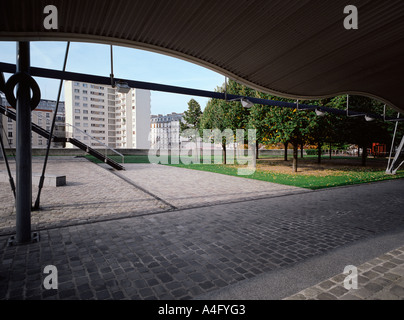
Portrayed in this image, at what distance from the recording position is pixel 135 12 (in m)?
4.95

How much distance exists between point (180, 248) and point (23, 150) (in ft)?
14.0

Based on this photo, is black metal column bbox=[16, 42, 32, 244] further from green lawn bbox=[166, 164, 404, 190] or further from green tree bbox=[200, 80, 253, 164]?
green tree bbox=[200, 80, 253, 164]

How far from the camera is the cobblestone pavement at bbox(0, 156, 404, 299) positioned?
12.3 feet

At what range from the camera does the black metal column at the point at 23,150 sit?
5.40m

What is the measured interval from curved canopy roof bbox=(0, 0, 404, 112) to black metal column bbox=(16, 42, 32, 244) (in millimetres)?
942

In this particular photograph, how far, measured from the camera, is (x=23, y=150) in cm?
550

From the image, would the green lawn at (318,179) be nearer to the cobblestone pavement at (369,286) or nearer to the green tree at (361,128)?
the green tree at (361,128)

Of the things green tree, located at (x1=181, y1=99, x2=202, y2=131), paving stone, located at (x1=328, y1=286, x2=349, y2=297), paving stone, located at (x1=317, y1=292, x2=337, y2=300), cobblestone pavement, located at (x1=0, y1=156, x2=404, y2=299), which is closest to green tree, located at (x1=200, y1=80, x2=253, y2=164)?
cobblestone pavement, located at (x1=0, y1=156, x2=404, y2=299)

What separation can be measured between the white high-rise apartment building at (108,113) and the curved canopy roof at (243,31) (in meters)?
88.1

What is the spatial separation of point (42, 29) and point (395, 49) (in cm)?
927

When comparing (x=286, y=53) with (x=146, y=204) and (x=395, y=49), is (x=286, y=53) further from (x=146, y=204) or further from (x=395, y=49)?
(x=146, y=204)

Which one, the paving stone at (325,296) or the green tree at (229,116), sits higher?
the green tree at (229,116)

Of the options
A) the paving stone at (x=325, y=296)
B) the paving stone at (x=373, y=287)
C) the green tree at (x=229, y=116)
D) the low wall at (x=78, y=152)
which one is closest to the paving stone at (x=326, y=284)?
the paving stone at (x=325, y=296)
